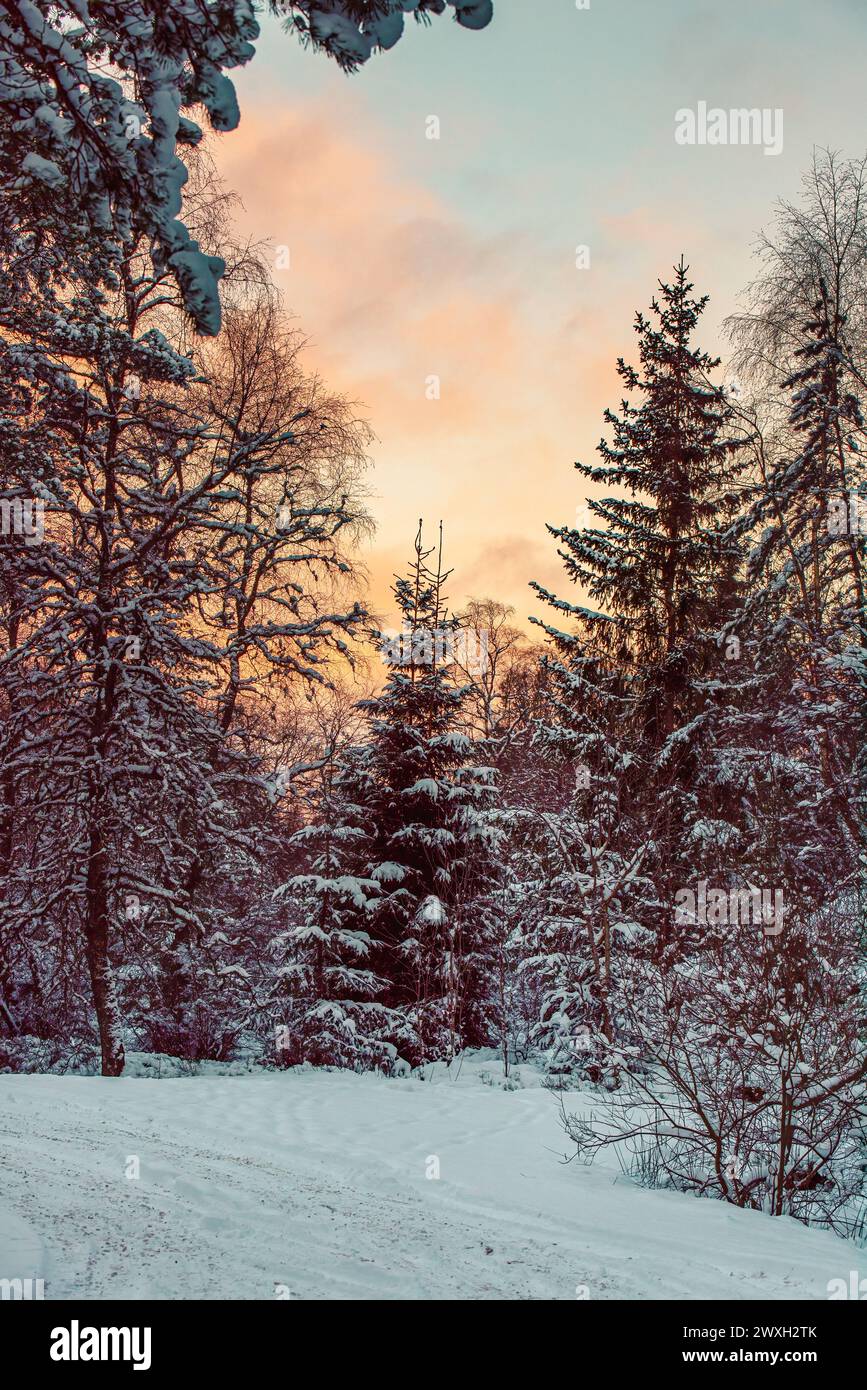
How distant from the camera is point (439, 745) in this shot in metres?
15.0

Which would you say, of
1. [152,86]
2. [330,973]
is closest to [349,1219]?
[152,86]

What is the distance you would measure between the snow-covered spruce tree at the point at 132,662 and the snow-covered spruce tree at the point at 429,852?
167cm

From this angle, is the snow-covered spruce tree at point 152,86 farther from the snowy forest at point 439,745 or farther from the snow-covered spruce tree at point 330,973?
the snow-covered spruce tree at point 330,973

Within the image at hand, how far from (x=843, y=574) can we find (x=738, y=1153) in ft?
24.5

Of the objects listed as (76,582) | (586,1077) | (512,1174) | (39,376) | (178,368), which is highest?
(178,368)

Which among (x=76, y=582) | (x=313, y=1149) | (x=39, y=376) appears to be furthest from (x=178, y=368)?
(x=313, y=1149)

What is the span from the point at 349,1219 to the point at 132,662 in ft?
28.5

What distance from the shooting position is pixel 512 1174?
673cm

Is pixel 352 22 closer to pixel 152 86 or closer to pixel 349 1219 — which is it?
pixel 152 86

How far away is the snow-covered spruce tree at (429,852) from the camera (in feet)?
45.4

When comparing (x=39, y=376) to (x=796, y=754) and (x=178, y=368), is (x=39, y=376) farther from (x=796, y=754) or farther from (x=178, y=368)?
(x=796, y=754)

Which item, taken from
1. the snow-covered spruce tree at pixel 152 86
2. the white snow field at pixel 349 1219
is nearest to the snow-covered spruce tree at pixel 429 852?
the white snow field at pixel 349 1219

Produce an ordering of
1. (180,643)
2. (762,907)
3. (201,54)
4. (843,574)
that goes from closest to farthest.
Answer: (201,54) → (762,907) → (843,574) → (180,643)

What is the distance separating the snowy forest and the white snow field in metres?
1.07
